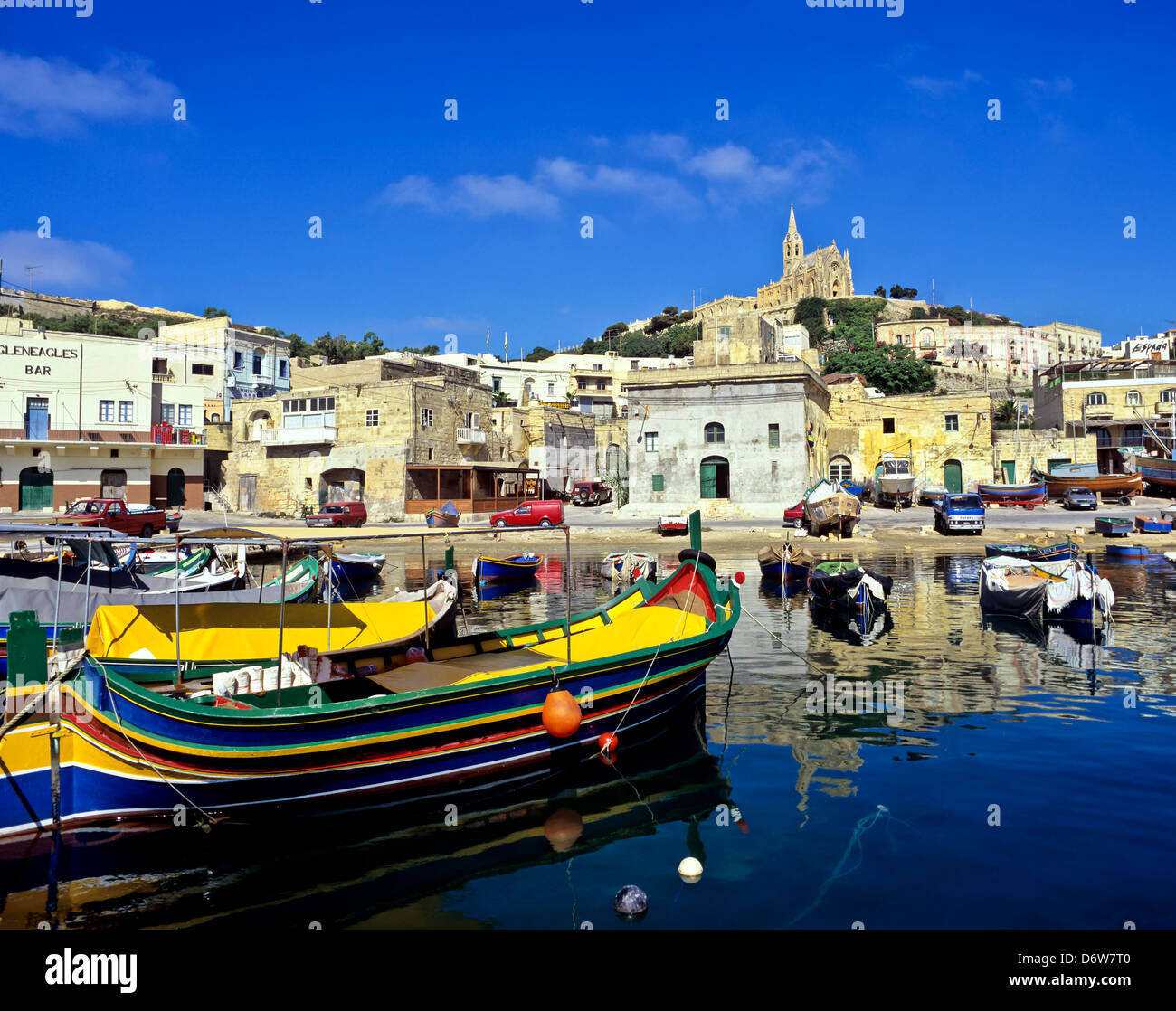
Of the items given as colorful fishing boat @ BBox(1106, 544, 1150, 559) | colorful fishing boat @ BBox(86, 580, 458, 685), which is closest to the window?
colorful fishing boat @ BBox(1106, 544, 1150, 559)

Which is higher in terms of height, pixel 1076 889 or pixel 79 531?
pixel 79 531

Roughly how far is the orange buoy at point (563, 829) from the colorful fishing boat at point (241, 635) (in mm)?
3515

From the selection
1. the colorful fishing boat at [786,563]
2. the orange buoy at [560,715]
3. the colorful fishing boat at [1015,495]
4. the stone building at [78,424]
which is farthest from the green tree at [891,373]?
the orange buoy at [560,715]

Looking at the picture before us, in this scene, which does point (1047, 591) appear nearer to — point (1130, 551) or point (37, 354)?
point (1130, 551)

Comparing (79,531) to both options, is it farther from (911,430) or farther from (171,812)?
(911,430)

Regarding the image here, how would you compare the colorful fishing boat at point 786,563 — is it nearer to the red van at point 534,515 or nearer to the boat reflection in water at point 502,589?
the boat reflection in water at point 502,589

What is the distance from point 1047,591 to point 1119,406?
40.5 meters

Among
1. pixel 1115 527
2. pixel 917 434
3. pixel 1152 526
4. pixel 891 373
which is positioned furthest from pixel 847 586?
pixel 891 373

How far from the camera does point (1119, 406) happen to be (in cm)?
5038

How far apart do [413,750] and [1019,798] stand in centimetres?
618

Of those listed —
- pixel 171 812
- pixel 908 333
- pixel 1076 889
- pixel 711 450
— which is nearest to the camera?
pixel 1076 889

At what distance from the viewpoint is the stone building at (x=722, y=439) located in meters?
41.1

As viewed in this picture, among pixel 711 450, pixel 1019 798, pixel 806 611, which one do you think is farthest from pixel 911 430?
pixel 1019 798

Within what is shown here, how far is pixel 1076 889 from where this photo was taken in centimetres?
655
